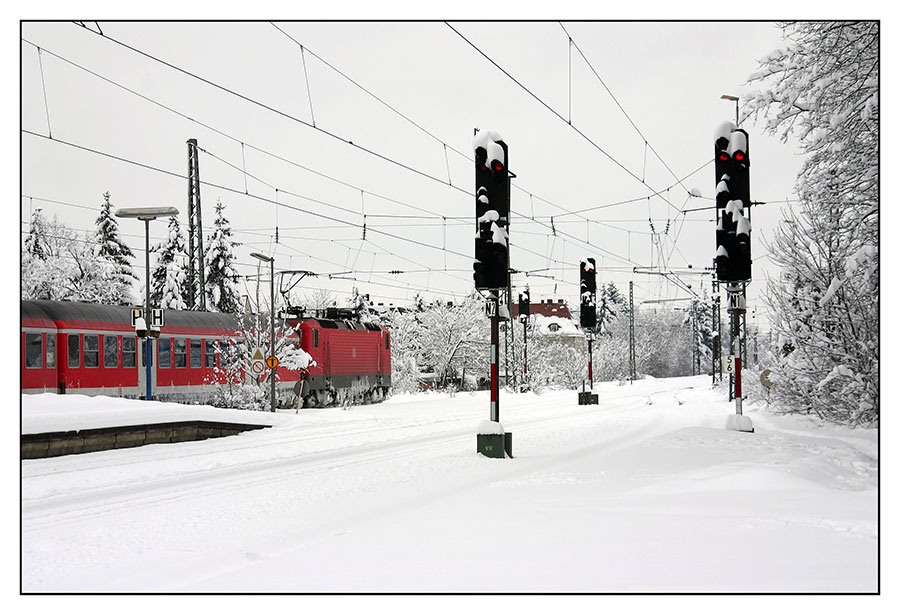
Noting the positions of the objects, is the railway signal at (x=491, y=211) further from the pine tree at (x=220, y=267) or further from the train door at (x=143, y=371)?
the pine tree at (x=220, y=267)

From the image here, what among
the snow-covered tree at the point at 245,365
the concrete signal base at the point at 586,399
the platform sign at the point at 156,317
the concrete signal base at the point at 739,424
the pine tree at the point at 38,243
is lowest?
the concrete signal base at the point at 586,399

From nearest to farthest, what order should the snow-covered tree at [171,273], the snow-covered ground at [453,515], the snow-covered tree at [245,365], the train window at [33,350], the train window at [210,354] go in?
the snow-covered ground at [453,515], the train window at [33,350], the snow-covered tree at [245,365], the train window at [210,354], the snow-covered tree at [171,273]

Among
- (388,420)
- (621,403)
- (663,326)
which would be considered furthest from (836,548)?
(663,326)

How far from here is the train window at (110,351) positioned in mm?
24328

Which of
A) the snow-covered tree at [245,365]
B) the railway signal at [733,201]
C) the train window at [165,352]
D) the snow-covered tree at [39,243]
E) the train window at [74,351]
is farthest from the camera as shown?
the snow-covered tree at [245,365]

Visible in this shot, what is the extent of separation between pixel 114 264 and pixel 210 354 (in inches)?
343

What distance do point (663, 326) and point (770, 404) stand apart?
268 ft

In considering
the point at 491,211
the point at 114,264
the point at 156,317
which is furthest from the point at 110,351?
the point at 491,211

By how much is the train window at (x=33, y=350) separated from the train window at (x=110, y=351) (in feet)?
7.97

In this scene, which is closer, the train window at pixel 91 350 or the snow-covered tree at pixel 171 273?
the train window at pixel 91 350

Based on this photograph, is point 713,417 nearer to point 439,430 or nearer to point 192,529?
point 439,430

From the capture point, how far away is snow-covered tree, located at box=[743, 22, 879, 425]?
12.5 m

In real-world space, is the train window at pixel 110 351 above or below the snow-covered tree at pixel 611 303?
below

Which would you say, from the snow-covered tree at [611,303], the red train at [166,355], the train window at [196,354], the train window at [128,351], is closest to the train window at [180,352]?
the red train at [166,355]
